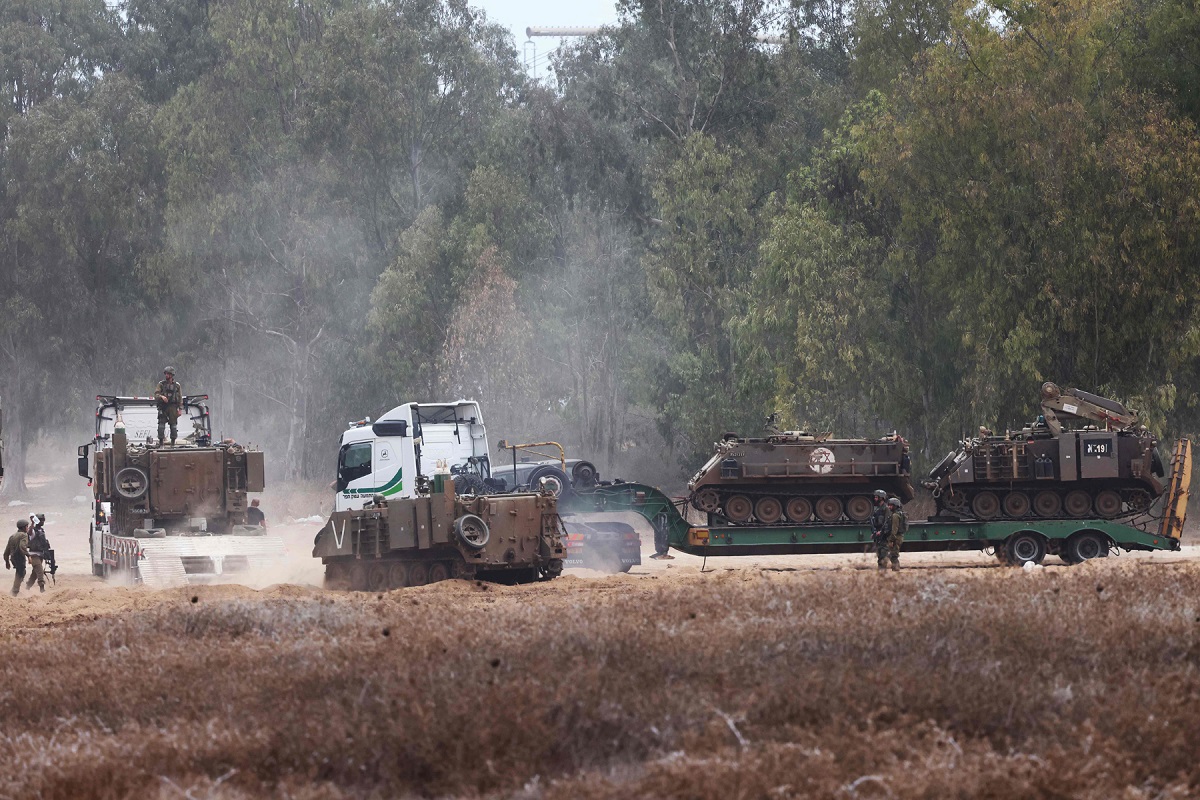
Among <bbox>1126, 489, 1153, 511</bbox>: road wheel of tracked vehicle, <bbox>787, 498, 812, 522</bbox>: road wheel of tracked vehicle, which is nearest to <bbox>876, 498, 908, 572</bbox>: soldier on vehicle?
<bbox>787, 498, 812, 522</bbox>: road wheel of tracked vehicle

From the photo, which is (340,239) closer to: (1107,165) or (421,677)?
(1107,165)

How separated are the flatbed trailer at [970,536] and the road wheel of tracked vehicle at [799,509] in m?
1.01

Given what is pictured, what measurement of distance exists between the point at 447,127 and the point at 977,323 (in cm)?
2855

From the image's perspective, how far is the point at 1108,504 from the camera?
22.5 meters

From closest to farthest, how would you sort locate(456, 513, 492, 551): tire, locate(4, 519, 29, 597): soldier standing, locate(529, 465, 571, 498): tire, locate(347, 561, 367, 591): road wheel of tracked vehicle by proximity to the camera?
locate(456, 513, 492, 551): tire
locate(347, 561, 367, 591): road wheel of tracked vehicle
locate(4, 519, 29, 597): soldier standing
locate(529, 465, 571, 498): tire

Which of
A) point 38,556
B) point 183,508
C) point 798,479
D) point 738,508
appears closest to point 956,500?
point 798,479

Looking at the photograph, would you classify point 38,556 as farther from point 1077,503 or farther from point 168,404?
point 1077,503

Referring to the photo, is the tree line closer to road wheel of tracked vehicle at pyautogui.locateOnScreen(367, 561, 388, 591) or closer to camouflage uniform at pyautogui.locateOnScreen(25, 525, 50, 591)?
road wheel of tracked vehicle at pyautogui.locateOnScreen(367, 561, 388, 591)

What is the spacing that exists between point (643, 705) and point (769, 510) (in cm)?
1466

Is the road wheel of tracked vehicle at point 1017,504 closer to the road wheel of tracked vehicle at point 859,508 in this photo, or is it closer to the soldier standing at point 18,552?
the road wheel of tracked vehicle at point 859,508

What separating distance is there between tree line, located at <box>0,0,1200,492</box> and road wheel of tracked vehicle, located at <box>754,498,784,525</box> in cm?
1116

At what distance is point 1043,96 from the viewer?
32.0 meters

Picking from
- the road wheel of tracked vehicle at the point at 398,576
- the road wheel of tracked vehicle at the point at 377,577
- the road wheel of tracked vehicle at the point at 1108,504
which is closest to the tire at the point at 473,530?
the road wheel of tracked vehicle at the point at 398,576

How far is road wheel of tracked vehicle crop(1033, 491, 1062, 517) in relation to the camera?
888 inches
